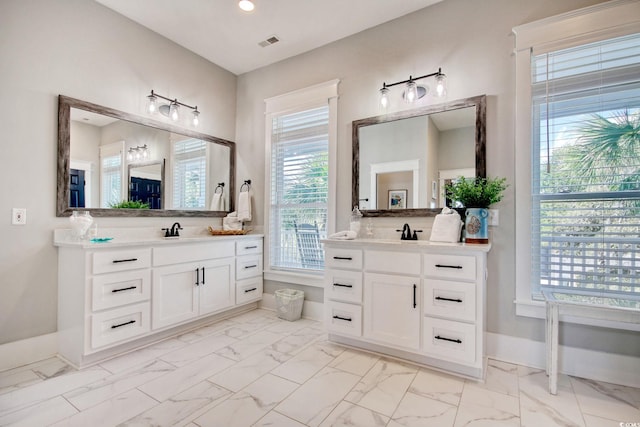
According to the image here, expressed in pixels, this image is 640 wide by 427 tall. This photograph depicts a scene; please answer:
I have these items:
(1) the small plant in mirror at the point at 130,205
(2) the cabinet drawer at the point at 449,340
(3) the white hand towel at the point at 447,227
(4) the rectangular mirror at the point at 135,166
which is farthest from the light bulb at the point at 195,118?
(2) the cabinet drawer at the point at 449,340

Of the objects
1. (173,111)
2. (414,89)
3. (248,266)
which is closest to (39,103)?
(173,111)

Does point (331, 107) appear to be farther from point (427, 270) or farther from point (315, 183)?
point (427, 270)

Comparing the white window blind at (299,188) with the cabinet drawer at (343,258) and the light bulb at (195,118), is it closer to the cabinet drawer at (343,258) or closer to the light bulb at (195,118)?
the cabinet drawer at (343,258)

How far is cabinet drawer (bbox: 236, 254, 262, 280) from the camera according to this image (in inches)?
130

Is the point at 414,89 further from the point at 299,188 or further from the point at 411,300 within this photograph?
the point at 411,300

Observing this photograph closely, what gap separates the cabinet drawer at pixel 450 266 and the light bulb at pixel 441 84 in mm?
1379

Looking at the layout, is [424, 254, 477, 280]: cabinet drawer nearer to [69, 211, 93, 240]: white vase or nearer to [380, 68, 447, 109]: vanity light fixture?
[380, 68, 447, 109]: vanity light fixture

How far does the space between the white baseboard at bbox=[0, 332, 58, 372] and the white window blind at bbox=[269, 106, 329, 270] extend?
1983mm

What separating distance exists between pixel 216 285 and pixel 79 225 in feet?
4.08

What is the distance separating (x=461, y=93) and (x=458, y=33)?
0.51 metres

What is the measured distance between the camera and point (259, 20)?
284 cm

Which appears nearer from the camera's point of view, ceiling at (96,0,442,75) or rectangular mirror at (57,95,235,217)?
rectangular mirror at (57,95,235,217)

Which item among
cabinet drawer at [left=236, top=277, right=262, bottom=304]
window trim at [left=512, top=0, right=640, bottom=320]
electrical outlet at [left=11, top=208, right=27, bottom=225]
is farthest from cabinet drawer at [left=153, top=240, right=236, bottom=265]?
window trim at [left=512, top=0, right=640, bottom=320]

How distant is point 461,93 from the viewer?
8.23 feet
